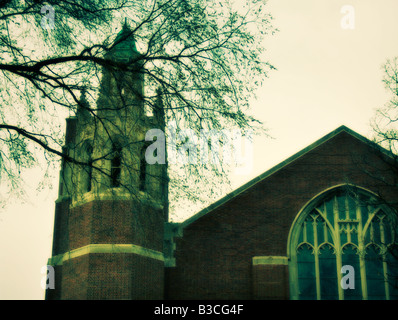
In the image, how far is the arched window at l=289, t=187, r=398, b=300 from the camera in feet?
65.2

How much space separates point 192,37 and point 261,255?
11353 mm

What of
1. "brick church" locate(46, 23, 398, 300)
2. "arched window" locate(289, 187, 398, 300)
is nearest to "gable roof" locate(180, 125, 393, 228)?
"brick church" locate(46, 23, 398, 300)

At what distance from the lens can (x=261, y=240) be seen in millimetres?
20234

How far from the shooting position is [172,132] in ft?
32.9

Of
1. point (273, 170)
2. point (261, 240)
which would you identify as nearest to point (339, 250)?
point (261, 240)

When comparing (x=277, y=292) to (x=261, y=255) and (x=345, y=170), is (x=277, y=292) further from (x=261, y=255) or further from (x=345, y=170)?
(x=345, y=170)

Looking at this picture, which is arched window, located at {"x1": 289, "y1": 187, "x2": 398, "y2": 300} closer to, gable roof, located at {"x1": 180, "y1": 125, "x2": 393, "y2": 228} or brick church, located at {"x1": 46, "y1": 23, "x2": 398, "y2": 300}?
brick church, located at {"x1": 46, "y1": 23, "x2": 398, "y2": 300}

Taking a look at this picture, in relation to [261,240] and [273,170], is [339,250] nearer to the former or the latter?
[261,240]

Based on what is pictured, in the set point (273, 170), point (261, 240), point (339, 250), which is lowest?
point (339, 250)

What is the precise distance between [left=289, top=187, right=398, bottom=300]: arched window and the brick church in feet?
0.10

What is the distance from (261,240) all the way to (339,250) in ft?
8.19

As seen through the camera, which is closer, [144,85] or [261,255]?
[144,85]
